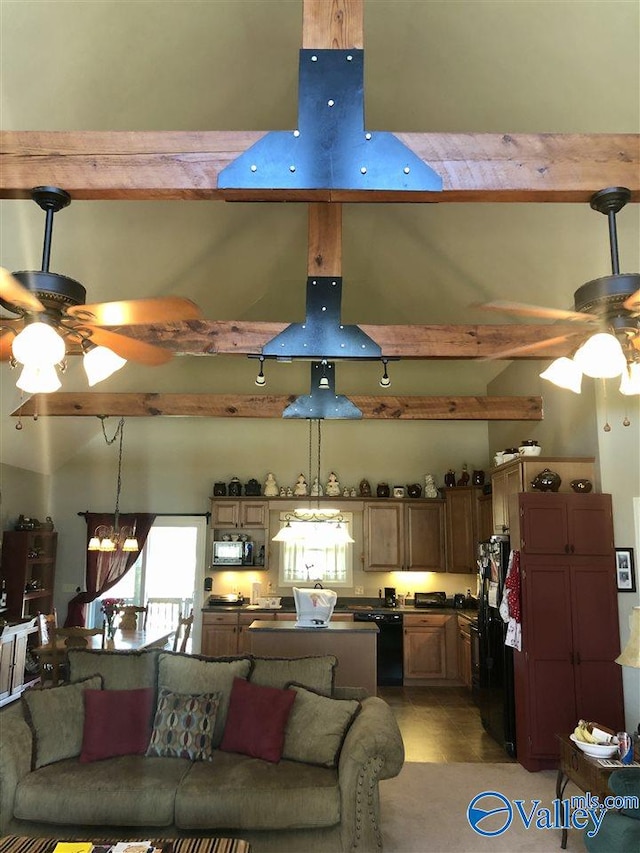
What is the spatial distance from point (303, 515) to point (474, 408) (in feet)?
7.19

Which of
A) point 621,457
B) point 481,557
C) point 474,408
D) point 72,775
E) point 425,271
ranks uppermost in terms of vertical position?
point 425,271

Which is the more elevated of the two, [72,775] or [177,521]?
[177,521]

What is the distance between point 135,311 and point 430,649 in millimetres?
6377

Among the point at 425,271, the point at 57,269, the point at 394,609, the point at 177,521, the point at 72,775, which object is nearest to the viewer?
the point at 72,775

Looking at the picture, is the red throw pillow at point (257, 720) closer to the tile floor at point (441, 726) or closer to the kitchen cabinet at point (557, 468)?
the tile floor at point (441, 726)

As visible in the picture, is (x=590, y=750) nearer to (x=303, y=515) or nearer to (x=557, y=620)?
(x=557, y=620)

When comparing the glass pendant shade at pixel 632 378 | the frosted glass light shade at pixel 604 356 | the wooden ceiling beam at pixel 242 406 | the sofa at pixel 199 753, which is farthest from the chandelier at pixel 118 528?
the frosted glass light shade at pixel 604 356

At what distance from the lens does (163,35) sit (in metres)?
3.76

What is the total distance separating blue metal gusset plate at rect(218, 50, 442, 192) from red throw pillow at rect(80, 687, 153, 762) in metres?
3.06

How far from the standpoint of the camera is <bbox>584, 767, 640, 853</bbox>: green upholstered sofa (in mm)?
2744

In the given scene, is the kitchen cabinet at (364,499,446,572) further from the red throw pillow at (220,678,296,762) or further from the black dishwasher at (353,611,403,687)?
the red throw pillow at (220,678,296,762)

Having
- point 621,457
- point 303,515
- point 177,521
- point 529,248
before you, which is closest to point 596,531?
point 621,457

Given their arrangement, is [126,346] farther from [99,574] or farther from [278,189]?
[99,574]

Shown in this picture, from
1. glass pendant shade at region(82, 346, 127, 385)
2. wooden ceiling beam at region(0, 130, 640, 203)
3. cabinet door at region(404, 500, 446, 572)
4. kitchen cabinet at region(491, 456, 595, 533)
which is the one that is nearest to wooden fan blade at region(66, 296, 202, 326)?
glass pendant shade at region(82, 346, 127, 385)
